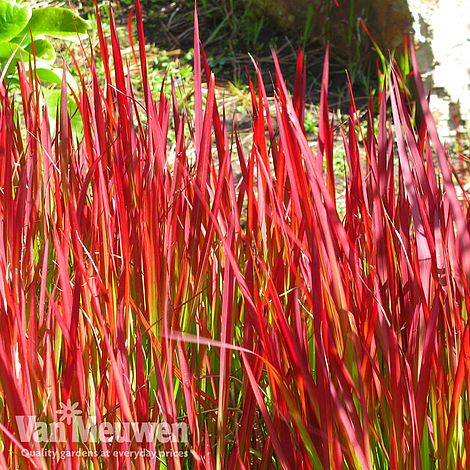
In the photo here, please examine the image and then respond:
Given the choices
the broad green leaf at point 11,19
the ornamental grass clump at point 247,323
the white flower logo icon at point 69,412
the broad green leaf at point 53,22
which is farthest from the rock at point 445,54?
the white flower logo icon at point 69,412

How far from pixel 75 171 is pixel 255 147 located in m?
0.35

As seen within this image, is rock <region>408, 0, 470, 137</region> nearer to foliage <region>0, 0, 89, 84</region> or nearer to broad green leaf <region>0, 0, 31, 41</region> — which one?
foliage <region>0, 0, 89, 84</region>

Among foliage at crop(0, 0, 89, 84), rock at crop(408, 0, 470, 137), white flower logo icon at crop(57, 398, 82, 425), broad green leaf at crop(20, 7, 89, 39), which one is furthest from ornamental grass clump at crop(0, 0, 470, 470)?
rock at crop(408, 0, 470, 137)

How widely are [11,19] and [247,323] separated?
5.33ft

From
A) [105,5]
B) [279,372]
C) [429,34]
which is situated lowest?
[279,372]

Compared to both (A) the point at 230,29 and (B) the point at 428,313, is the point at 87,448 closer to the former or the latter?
(B) the point at 428,313

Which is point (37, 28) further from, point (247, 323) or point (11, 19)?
point (247, 323)

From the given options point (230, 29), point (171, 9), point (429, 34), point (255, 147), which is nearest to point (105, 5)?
point (171, 9)

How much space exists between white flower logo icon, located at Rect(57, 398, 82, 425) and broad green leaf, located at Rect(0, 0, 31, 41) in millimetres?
1603

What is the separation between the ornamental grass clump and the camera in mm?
740

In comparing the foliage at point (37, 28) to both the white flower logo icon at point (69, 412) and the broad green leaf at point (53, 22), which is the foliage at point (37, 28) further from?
the white flower logo icon at point (69, 412)

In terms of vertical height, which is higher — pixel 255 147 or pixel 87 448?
pixel 255 147

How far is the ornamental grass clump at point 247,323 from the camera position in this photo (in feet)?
2.43

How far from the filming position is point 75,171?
1.13 metres
